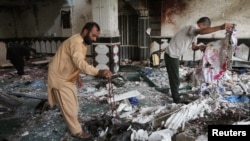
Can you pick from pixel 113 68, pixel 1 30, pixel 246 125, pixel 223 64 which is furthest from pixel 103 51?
pixel 1 30

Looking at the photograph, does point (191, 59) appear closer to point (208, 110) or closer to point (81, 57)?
point (208, 110)

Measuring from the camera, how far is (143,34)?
26.8 ft

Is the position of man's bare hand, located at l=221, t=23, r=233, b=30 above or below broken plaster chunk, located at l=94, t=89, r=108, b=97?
Result: above

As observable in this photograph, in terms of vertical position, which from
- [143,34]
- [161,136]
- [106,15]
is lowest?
[161,136]

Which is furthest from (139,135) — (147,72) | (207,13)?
(207,13)

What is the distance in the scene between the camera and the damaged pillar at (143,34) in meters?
8.03

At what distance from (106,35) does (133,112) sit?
330 cm

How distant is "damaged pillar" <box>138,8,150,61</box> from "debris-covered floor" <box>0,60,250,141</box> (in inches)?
96.3

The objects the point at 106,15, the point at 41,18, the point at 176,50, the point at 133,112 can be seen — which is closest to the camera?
the point at 133,112

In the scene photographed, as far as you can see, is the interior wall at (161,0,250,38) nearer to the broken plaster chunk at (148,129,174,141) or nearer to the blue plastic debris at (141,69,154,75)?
the blue plastic debris at (141,69,154,75)

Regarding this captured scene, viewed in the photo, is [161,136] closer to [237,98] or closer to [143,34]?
[237,98]

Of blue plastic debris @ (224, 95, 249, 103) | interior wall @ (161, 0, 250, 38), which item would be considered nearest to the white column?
interior wall @ (161, 0, 250, 38)

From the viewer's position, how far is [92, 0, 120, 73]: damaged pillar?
6500mm

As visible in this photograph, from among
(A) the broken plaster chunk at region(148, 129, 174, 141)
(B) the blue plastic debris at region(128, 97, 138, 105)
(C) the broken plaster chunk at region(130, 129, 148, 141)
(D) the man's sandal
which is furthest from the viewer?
(B) the blue plastic debris at region(128, 97, 138, 105)
